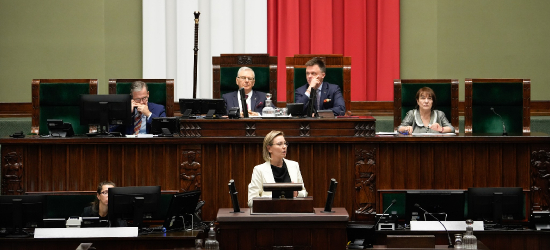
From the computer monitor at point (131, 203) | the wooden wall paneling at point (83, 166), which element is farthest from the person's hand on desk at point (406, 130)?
the wooden wall paneling at point (83, 166)

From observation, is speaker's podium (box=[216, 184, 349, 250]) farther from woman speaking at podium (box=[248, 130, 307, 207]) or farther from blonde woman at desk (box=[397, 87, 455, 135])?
blonde woman at desk (box=[397, 87, 455, 135])

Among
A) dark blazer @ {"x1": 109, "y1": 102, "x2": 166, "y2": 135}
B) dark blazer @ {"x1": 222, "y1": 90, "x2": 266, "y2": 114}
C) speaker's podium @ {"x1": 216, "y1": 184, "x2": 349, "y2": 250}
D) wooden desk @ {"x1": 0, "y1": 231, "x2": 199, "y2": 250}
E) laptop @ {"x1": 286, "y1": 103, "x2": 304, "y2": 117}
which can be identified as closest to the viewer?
→ speaker's podium @ {"x1": 216, "y1": 184, "x2": 349, "y2": 250}

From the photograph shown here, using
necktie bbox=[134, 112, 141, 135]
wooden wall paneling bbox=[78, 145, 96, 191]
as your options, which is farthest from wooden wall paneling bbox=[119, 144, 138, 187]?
necktie bbox=[134, 112, 141, 135]

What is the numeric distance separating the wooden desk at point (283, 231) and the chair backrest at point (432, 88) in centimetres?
227

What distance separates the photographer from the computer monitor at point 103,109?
542 cm

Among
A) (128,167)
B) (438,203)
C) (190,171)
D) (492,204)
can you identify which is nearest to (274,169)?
(190,171)

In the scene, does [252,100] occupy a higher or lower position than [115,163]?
higher

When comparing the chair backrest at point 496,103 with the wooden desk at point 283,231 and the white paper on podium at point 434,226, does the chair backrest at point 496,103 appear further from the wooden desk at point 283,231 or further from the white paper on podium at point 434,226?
the wooden desk at point 283,231

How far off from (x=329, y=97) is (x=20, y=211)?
2859 millimetres

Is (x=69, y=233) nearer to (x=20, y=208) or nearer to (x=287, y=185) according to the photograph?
(x=20, y=208)

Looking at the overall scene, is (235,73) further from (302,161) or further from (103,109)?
(302,161)

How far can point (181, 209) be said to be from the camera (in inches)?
179

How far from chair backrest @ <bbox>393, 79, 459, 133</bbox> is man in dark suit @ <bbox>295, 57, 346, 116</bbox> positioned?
49 cm

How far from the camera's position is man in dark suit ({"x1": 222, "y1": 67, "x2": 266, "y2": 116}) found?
5.98 meters
